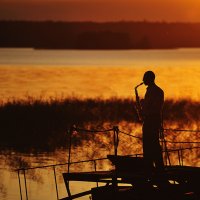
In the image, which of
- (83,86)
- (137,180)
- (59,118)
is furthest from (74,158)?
(83,86)

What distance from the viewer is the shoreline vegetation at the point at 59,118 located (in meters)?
36.9

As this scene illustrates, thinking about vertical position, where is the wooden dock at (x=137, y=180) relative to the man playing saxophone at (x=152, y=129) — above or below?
below

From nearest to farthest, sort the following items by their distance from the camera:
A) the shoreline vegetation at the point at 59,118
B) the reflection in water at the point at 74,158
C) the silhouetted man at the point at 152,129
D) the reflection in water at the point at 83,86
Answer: the silhouetted man at the point at 152,129 → the reflection in water at the point at 74,158 → the shoreline vegetation at the point at 59,118 → the reflection in water at the point at 83,86

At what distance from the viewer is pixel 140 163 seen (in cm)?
1898

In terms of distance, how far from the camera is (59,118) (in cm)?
4172

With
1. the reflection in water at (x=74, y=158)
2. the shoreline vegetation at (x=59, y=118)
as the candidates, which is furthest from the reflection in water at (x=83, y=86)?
the reflection in water at (x=74, y=158)

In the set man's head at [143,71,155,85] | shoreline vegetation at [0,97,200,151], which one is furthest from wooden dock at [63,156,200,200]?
shoreline vegetation at [0,97,200,151]

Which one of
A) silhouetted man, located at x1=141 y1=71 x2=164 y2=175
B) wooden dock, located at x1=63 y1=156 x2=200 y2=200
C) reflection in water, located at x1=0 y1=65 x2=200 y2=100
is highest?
reflection in water, located at x1=0 y1=65 x2=200 y2=100

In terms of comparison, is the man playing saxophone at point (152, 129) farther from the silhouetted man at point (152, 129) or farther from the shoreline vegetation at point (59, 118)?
the shoreline vegetation at point (59, 118)

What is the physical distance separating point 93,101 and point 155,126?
98.7ft

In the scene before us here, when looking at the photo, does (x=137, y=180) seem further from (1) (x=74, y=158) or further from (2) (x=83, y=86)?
(2) (x=83, y=86)

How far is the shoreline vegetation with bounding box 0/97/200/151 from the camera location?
1452 inches

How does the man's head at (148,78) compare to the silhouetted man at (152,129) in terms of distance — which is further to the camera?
the silhouetted man at (152,129)

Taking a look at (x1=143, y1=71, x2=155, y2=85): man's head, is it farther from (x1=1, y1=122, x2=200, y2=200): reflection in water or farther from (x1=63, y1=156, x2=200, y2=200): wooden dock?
(x1=1, y1=122, x2=200, y2=200): reflection in water
